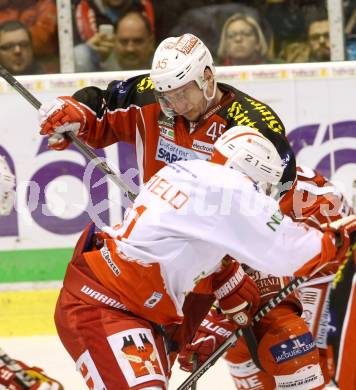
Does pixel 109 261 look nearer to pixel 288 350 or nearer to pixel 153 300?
pixel 153 300

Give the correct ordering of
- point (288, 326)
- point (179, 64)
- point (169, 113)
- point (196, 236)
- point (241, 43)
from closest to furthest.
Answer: point (196, 236), point (288, 326), point (179, 64), point (169, 113), point (241, 43)

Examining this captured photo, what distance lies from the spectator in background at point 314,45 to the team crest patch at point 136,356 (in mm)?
2579

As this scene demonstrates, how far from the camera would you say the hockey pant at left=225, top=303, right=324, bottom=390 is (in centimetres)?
396

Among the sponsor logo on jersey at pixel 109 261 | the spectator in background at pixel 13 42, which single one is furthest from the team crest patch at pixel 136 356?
the spectator in background at pixel 13 42

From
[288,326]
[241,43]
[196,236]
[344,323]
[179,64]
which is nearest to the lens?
[196,236]

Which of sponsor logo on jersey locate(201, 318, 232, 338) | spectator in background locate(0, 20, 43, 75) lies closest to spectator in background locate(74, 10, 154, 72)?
spectator in background locate(0, 20, 43, 75)

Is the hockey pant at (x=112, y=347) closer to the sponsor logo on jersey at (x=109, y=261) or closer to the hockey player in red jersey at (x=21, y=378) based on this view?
the sponsor logo on jersey at (x=109, y=261)

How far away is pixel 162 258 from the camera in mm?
3480

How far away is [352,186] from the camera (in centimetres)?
568

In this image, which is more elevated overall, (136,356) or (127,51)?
(127,51)

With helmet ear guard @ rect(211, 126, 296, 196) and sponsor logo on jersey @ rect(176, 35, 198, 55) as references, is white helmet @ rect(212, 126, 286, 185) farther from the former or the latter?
sponsor logo on jersey @ rect(176, 35, 198, 55)

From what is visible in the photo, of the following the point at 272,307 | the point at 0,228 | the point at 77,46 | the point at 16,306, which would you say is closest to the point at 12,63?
the point at 77,46

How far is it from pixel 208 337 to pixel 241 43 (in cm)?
200

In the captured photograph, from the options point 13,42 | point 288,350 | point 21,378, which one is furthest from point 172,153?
point 13,42
